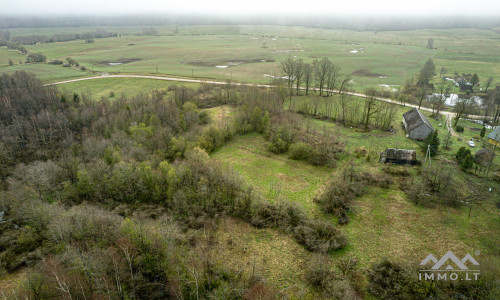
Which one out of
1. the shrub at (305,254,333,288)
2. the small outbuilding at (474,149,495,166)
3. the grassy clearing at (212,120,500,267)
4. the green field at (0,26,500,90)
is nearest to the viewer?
the shrub at (305,254,333,288)

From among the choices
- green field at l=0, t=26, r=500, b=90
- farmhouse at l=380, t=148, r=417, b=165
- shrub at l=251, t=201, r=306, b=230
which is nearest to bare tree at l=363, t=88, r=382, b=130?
farmhouse at l=380, t=148, r=417, b=165

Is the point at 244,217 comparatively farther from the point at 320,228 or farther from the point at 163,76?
the point at 163,76

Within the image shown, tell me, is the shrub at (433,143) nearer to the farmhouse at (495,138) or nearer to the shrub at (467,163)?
the shrub at (467,163)

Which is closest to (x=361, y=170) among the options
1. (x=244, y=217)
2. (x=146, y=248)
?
(x=244, y=217)

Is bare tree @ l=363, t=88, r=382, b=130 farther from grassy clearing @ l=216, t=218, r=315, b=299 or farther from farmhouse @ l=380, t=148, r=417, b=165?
grassy clearing @ l=216, t=218, r=315, b=299

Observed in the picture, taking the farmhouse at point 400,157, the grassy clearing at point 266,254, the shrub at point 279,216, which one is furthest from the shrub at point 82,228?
the farmhouse at point 400,157

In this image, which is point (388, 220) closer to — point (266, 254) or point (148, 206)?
point (266, 254)
